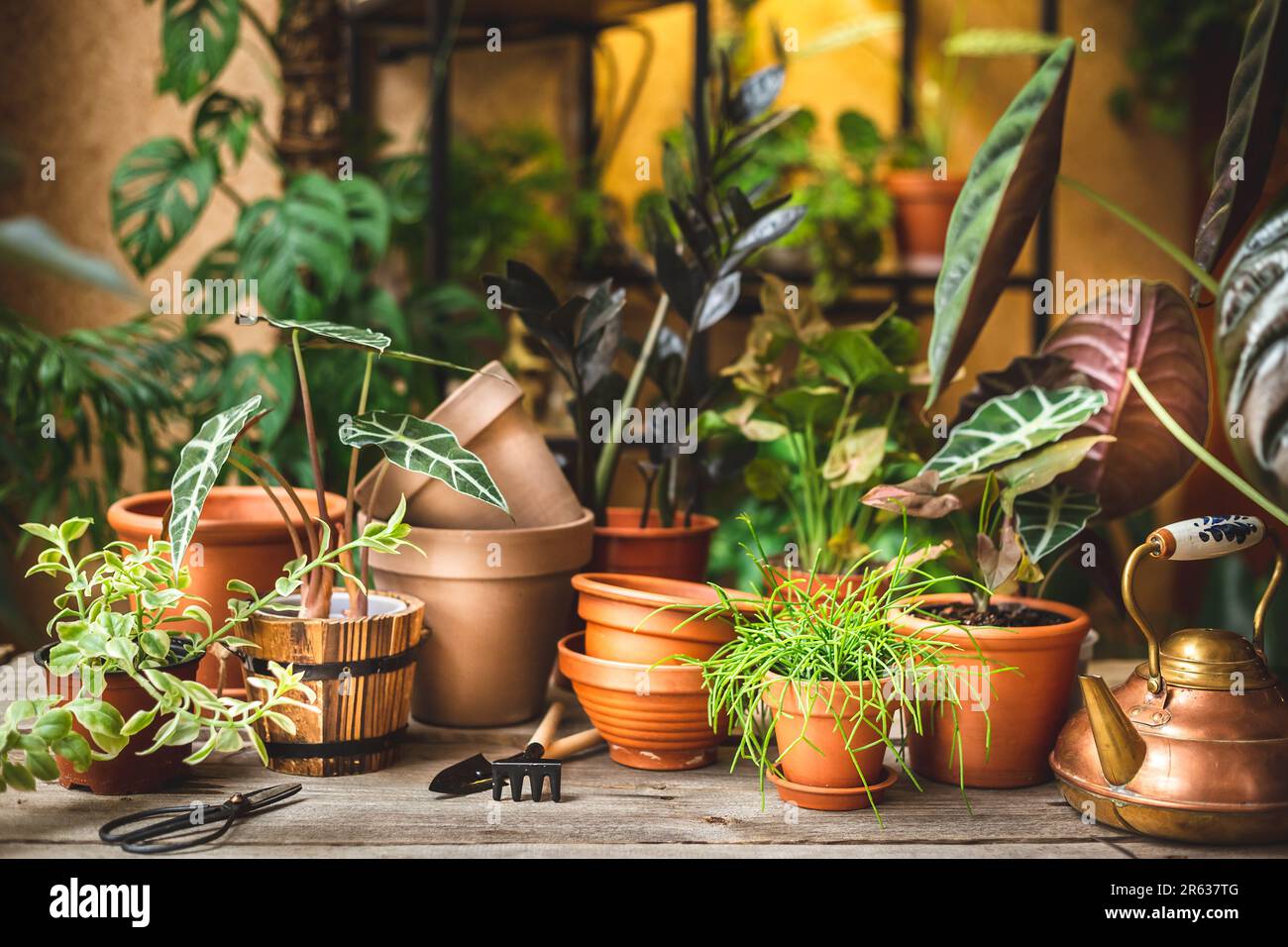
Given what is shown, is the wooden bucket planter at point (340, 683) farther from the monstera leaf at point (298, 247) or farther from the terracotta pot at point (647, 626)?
the monstera leaf at point (298, 247)

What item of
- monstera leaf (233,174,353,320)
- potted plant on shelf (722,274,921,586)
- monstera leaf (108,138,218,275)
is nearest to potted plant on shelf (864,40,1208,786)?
potted plant on shelf (722,274,921,586)

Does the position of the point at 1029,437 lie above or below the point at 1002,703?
above

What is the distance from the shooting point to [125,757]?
94cm

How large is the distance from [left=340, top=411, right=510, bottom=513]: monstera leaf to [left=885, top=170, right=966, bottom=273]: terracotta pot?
1.79 metres

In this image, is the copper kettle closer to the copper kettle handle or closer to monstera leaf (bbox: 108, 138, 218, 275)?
the copper kettle handle

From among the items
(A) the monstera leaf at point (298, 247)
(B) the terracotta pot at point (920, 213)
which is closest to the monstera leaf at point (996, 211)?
(A) the monstera leaf at point (298, 247)

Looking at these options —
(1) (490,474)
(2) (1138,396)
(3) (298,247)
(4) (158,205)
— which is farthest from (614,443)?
(4) (158,205)

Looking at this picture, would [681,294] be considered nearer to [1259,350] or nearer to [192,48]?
[1259,350]

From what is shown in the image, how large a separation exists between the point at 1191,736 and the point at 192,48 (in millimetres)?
1659

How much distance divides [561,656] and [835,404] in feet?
1.40

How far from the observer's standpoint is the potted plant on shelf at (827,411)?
1.21 meters

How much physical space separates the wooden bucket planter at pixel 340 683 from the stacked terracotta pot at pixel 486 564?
0.27ft
